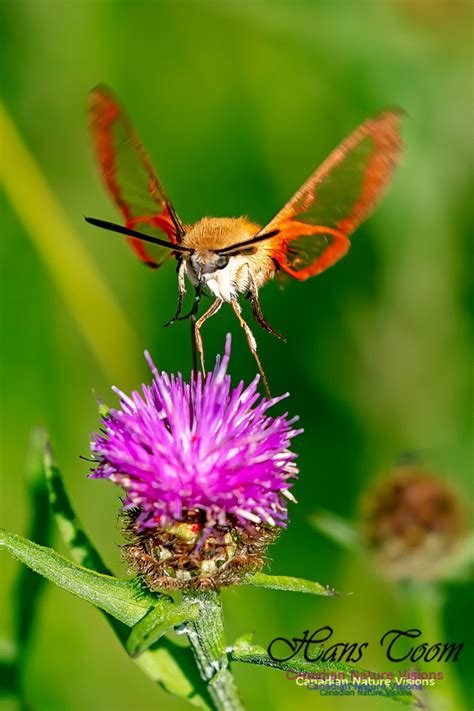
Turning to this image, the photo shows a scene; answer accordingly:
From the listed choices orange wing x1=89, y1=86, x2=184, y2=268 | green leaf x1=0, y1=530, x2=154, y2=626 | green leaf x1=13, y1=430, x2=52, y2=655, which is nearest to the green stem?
green leaf x1=0, y1=530, x2=154, y2=626

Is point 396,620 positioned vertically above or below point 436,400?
below

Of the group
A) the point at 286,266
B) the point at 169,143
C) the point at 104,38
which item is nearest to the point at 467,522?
the point at 286,266

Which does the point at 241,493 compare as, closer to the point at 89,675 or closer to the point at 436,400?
the point at 89,675

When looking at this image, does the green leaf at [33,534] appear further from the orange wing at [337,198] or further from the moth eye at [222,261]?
the orange wing at [337,198]

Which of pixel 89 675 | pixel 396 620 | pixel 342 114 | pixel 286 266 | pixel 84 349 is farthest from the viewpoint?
pixel 342 114

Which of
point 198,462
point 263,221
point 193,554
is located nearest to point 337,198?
point 198,462

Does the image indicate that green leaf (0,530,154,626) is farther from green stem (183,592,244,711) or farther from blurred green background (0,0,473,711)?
blurred green background (0,0,473,711)
